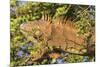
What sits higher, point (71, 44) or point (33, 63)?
point (71, 44)

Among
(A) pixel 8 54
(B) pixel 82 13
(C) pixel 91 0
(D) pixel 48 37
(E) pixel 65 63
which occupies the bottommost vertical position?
(E) pixel 65 63

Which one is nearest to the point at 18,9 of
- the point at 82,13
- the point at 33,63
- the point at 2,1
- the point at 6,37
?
the point at 2,1

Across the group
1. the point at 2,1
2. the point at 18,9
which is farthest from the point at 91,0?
the point at 2,1

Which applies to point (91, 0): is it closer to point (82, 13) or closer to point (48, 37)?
point (82, 13)

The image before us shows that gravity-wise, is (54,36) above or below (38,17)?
below

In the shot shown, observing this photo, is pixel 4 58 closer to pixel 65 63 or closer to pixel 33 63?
pixel 33 63

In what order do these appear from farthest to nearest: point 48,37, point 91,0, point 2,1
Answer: point 91,0, point 48,37, point 2,1

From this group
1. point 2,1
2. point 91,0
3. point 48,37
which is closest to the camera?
point 2,1

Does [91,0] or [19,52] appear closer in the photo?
[19,52]
